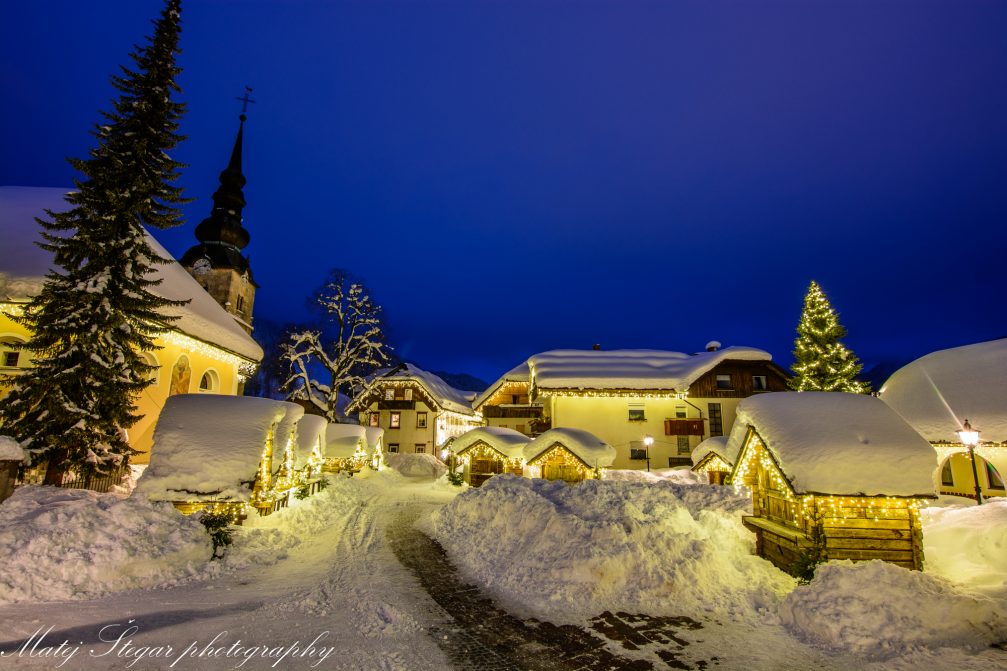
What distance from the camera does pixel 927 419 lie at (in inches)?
899

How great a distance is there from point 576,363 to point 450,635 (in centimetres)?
2878

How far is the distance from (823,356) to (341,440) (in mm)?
30931

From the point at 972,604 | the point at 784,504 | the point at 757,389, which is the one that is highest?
the point at 757,389

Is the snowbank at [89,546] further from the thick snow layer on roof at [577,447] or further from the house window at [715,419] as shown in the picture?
the house window at [715,419]

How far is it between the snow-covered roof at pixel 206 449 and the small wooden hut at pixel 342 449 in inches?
654

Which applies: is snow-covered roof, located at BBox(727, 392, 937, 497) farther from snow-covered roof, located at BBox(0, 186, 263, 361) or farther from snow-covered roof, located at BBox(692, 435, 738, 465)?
snow-covered roof, located at BBox(0, 186, 263, 361)

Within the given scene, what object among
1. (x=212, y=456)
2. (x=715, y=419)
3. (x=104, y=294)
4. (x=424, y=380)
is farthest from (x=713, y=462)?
(x=424, y=380)

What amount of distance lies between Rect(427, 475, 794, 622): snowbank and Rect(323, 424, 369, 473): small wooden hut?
17.4 m

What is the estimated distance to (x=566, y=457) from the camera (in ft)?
76.6

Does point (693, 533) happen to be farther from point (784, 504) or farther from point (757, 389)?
point (757, 389)

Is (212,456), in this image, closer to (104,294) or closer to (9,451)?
(9,451)

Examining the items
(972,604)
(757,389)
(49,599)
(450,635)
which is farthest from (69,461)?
(757,389)

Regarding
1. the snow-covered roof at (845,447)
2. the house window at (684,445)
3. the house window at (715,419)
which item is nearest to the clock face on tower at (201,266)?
the house window at (684,445)

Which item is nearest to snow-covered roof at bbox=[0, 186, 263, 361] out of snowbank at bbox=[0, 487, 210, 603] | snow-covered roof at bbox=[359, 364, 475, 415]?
snowbank at bbox=[0, 487, 210, 603]
